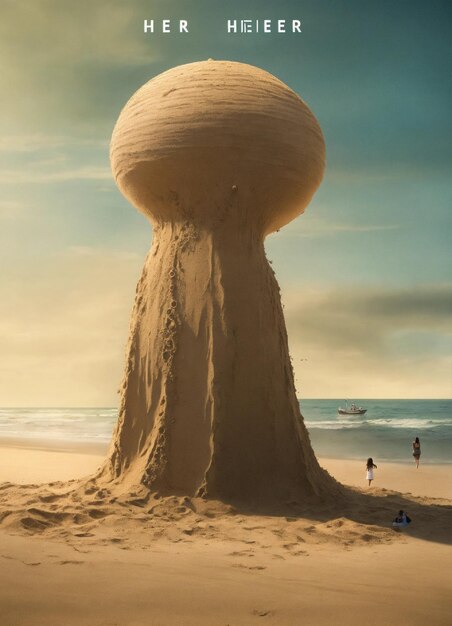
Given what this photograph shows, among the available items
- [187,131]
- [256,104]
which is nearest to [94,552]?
[187,131]

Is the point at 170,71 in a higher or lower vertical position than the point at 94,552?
higher

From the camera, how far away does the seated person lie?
26.9 feet

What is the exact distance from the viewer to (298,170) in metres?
9.52

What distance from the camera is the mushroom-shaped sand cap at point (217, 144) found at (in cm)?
909

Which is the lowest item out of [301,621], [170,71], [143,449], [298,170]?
[301,621]

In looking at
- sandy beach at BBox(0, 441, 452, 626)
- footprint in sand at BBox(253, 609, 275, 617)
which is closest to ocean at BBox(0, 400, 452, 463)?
sandy beach at BBox(0, 441, 452, 626)

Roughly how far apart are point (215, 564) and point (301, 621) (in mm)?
1567

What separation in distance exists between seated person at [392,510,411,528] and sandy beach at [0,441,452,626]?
11 centimetres

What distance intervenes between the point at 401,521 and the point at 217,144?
527 cm

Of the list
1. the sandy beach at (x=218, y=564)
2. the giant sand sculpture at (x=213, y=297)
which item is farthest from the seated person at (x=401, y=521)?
the giant sand sculpture at (x=213, y=297)

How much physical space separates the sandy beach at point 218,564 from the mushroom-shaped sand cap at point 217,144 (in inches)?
159

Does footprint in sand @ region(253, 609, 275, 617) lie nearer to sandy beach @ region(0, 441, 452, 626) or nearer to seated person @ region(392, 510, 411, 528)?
sandy beach @ region(0, 441, 452, 626)

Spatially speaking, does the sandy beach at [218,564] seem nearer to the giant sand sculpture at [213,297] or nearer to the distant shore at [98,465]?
the giant sand sculpture at [213,297]

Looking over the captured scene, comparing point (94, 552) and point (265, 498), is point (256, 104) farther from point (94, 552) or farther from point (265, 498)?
point (94, 552)
